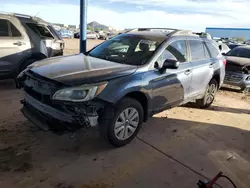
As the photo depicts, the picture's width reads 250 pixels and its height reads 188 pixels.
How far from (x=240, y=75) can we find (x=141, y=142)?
19.1ft

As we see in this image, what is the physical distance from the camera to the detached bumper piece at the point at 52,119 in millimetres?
3465

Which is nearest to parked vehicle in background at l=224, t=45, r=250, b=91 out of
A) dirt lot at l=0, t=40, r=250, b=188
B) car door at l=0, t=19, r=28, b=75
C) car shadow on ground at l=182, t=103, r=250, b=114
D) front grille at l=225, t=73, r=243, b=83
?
front grille at l=225, t=73, r=243, b=83

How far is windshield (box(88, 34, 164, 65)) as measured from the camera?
440cm

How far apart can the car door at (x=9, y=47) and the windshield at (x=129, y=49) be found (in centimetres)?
253

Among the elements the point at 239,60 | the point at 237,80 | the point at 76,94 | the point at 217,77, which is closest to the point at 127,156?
the point at 76,94

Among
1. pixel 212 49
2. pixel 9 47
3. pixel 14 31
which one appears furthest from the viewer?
pixel 14 31

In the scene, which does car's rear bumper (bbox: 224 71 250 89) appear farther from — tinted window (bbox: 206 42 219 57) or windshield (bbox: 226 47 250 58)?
tinted window (bbox: 206 42 219 57)

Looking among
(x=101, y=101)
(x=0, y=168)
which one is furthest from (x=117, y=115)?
(x=0, y=168)

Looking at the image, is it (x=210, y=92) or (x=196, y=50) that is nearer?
(x=196, y=50)

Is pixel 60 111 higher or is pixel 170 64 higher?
pixel 170 64

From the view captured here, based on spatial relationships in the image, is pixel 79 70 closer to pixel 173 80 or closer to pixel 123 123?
pixel 123 123

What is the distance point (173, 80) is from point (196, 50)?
4.00ft

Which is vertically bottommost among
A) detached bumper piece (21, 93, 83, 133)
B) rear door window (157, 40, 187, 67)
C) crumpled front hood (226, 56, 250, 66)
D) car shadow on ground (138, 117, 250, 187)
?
car shadow on ground (138, 117, 250, 187)

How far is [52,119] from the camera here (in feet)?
11.6
